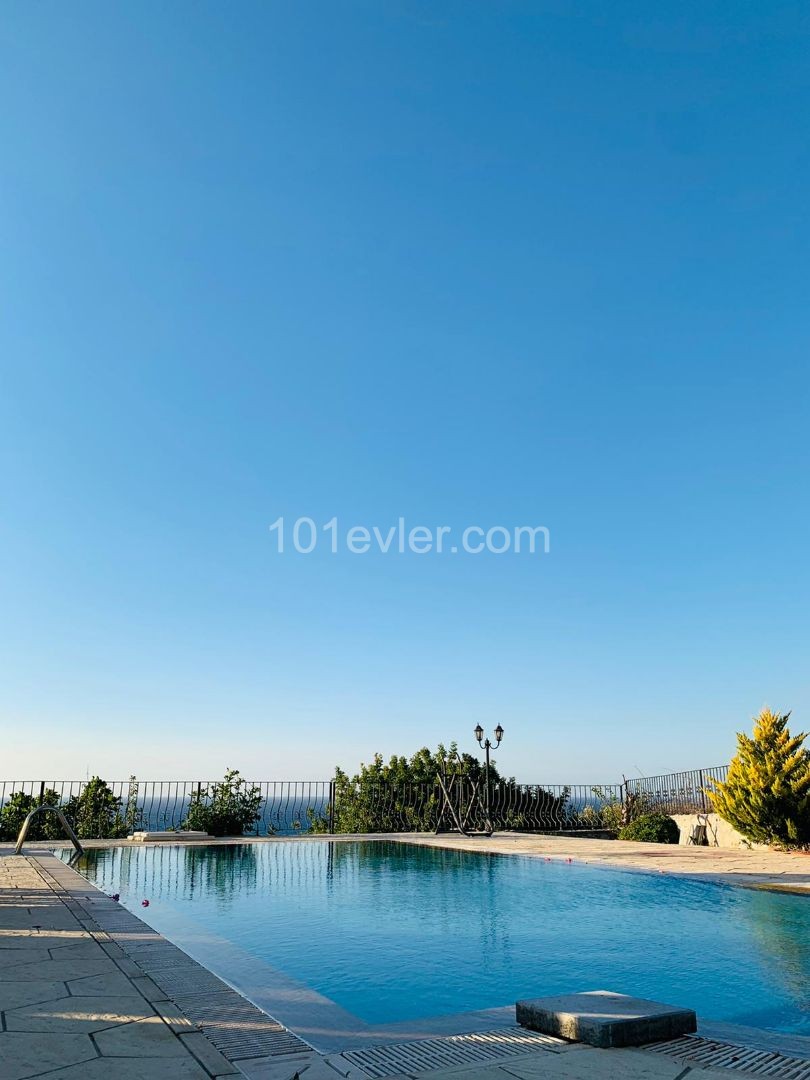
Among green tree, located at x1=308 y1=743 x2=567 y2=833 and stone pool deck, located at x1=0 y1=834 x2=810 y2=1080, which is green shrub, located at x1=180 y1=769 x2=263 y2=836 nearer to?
green tree, located at x1=308 y1=743 x2=567 y2=833

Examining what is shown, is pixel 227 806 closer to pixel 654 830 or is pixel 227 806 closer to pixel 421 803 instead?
pixel 421 803

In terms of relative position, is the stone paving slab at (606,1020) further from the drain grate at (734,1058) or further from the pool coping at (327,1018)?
the pool coping at (327,1018)

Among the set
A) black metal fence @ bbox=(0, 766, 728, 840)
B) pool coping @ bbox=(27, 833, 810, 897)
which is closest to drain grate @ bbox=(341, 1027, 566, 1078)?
pool coping @ bbox=(27, 833, 810, 897)

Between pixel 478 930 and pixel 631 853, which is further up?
pixel 478 930

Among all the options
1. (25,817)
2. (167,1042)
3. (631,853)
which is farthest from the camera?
(25,817)

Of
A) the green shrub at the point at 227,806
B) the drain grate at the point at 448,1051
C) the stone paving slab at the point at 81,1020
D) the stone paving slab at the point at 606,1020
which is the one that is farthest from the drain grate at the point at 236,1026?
the green shrub at the point at 227,806

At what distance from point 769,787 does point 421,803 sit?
9.10 m

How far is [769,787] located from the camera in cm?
1420

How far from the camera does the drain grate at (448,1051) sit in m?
3.50

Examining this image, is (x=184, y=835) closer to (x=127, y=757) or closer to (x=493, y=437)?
(x=127, y=757)

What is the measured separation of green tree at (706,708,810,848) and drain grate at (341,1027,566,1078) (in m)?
12.0

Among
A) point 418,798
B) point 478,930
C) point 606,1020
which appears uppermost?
point 606,1020

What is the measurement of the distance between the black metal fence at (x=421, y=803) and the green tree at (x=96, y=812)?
144mm

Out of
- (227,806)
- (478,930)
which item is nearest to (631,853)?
(478,930)
